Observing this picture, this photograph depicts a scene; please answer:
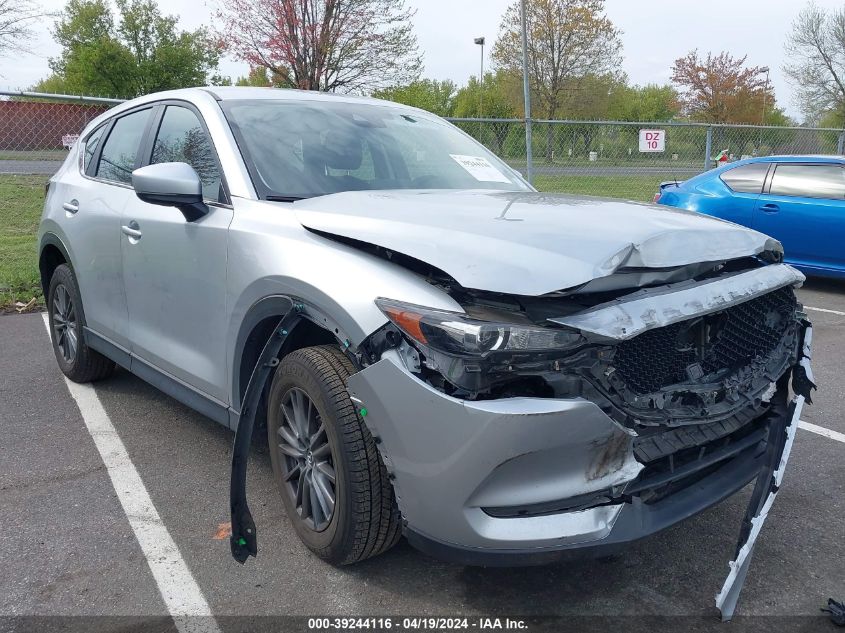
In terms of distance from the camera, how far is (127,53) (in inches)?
1806

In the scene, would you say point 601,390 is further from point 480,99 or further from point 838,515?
point 480,99

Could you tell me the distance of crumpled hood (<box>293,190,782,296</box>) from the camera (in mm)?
2166

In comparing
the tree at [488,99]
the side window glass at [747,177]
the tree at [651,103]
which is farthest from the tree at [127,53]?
the side window glass at [747,177]

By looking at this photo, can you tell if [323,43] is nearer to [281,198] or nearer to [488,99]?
[281,198]

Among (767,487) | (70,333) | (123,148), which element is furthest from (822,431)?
(70,333)

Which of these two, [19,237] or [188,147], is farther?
[19,237]

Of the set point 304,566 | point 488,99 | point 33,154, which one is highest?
point 488,99

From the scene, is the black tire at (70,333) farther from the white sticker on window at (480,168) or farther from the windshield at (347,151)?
the white sticker on window at (480,168)

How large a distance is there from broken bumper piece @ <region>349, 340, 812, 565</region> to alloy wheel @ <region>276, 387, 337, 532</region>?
0.40 meters

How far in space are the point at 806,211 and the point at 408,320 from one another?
23.5 ft

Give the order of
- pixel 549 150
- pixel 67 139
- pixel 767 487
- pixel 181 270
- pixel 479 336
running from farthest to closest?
1. pixel 549 150
2. pixel 67 139
3. pixel 181 270
4. pixel 767 487
5. pixel 479 336

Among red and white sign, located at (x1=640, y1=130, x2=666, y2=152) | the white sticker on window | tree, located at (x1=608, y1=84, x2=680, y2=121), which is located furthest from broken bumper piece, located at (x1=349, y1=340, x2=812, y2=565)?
tree, located at (x1=608, y1=84, x2=680, y2=121)

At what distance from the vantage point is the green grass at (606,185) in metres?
12.3

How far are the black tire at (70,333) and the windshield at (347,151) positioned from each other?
183cm
